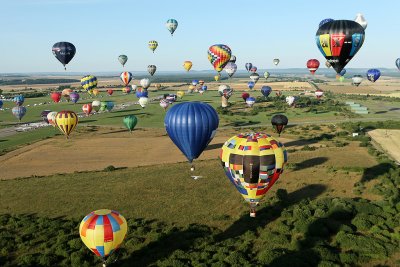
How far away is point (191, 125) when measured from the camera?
119ft

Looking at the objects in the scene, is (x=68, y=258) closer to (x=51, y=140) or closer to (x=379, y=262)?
(x=379, y=262)

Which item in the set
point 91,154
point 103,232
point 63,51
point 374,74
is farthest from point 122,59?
point 103,232

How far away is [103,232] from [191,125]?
55.9ft

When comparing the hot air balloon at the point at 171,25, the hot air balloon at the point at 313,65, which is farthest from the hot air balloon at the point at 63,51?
the hot air balloon at the point at 313,65

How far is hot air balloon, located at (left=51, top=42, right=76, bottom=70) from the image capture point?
8438 centimetres

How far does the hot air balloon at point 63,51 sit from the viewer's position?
277 ft

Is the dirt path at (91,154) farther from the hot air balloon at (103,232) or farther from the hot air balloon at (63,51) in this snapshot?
the hot air balloon at (103,232)

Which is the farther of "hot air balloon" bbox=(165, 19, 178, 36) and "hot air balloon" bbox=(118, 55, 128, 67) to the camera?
"hot air balloon" bbox=(118, 55, 128, 67)

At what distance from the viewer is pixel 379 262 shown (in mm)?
24656

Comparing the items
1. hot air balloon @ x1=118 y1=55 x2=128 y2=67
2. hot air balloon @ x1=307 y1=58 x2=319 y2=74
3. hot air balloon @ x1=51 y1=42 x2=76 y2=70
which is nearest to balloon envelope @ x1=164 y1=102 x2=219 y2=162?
hot air balloon @ x1=51 y1=42 x2=76 y2=70

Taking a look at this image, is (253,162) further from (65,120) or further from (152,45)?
A: (152,45)

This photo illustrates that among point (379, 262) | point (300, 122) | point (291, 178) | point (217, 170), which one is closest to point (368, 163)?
point (291, 178)

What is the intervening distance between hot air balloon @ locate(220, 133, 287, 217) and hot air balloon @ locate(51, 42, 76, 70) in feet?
224

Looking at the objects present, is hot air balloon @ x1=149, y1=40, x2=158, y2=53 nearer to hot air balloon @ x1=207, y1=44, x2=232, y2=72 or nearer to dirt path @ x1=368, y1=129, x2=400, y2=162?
hot air balloon @ x1=207, y1=44, x2=232, y2=72
